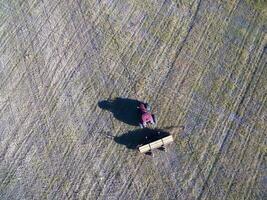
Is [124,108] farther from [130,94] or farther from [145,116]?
[145,116]

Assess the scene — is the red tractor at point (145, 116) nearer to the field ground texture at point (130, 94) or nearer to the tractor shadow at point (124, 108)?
the tractor shadow at point (124, 108)

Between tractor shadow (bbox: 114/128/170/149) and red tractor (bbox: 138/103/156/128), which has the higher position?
red tractor (bbox: 138/103/156/128)

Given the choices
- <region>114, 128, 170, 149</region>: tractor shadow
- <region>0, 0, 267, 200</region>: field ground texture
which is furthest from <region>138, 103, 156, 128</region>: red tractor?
<region>0, 0, 267, 200</region>: field ground texture

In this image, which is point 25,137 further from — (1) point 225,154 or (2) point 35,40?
(1) point 225,154

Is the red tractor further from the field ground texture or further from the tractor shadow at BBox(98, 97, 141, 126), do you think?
the field ground texture

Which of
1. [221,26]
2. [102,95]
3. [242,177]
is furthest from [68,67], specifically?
[242,177]

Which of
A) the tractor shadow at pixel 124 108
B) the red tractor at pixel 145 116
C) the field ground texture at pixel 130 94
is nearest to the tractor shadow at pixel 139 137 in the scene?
the field ground texture at pixel 130 94
